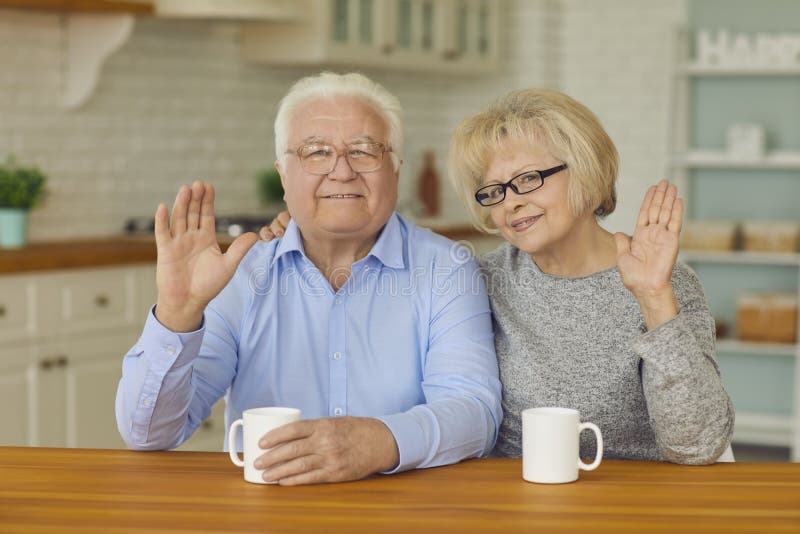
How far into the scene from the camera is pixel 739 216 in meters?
5.88

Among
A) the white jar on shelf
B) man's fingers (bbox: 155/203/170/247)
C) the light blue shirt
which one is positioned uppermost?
the white jar on shelf

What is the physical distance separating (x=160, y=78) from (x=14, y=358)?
1.76m

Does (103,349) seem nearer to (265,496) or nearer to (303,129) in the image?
(303,129)

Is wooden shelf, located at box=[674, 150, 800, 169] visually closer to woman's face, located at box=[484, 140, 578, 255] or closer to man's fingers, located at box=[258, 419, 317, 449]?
woman's face, located at box=[484, 140, 578, 255]

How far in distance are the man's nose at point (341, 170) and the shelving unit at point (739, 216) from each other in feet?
12.8

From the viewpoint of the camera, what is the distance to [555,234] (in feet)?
6.91

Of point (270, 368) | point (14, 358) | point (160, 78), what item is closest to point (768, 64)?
point (160, 78)

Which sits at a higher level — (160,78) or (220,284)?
(160,78)

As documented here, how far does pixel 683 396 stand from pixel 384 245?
0.63m

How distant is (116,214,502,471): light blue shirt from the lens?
2.02 meters

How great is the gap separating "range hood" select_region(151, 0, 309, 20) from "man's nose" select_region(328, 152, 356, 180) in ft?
8.69

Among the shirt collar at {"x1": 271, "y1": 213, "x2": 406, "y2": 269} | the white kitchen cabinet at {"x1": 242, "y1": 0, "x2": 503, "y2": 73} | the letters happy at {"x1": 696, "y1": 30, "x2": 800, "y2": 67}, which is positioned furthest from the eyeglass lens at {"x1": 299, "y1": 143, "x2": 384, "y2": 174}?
the letters happy at {"x1": 696, "y1": 30, "x2": 800, "y2": 67}

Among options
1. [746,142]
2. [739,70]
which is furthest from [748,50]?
[746,142]

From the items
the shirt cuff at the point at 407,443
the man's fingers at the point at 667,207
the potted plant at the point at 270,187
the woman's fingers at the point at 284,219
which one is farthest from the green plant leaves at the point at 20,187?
the man's fingers at the point at 667,207
